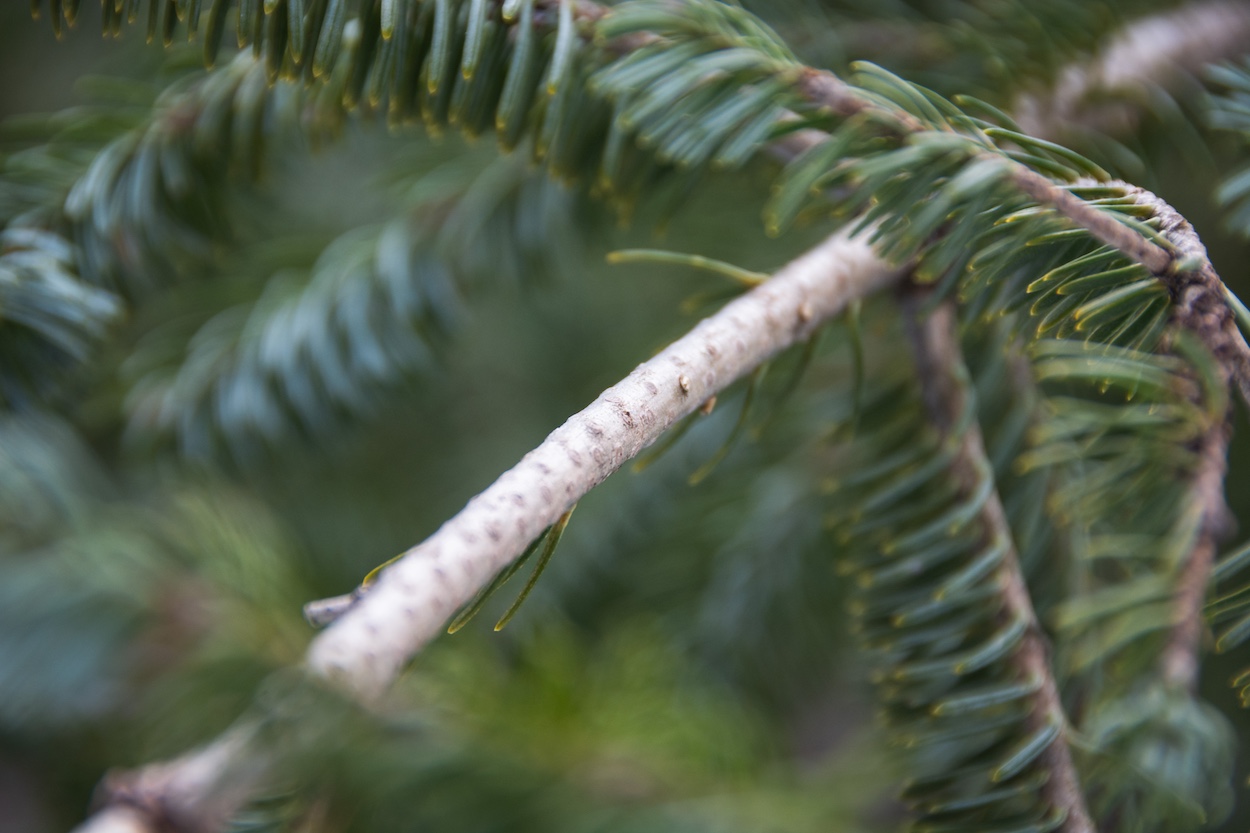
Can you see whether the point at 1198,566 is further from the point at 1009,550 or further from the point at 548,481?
the point at 548,481

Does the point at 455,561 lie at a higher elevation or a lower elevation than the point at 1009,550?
higher

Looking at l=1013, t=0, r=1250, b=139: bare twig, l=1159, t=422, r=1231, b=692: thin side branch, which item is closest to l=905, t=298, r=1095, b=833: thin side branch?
l=1159, t=422, r=1231, b=692: thin side branch

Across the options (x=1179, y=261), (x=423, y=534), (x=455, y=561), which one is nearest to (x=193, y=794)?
(x=455, y=561)

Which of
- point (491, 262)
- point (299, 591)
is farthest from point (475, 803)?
point (491, 262)

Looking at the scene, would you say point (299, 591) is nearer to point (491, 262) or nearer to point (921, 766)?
point (491, 262)

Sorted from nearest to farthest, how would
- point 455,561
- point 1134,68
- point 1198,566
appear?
point 455,561 < point 1198,566 < point 1134,68

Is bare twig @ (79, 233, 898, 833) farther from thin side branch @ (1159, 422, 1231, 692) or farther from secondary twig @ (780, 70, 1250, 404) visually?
thin side branch @ (1159, 422, 1231, 692)
